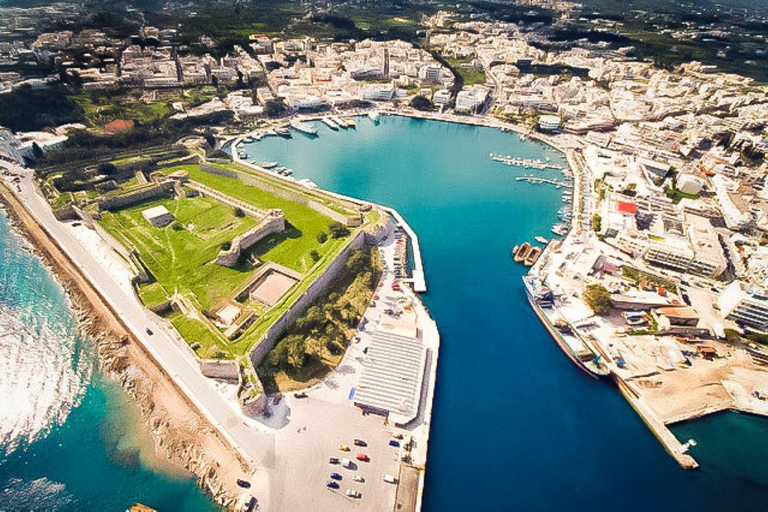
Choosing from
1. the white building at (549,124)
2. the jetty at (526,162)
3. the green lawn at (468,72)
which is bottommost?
the jetty at (526,162)

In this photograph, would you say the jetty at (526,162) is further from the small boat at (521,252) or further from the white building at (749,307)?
the white building at (749,307)

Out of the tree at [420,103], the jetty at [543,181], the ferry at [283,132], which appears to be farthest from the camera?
the tree at [420,103]

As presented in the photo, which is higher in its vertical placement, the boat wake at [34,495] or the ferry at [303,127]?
the ferry at [303,127]

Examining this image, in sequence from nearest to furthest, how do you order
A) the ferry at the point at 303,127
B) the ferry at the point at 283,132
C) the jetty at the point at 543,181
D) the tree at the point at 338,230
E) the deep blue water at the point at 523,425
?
the deep blue water at the point at 523,425, the tree at the point at 338,230, the jetty at the point at 543,181, the ferry at the point at 283,132, the ferry at the point at 303,127

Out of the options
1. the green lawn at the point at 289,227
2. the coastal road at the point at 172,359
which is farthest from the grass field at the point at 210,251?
the coastal road at the point at 172,359

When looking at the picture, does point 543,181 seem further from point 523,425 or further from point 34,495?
point 34,495

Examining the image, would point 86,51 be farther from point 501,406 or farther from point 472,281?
point 501,406

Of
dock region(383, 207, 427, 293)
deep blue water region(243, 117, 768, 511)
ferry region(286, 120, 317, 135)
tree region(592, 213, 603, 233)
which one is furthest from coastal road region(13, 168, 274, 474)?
tree region(592, 213, 603, 233)
